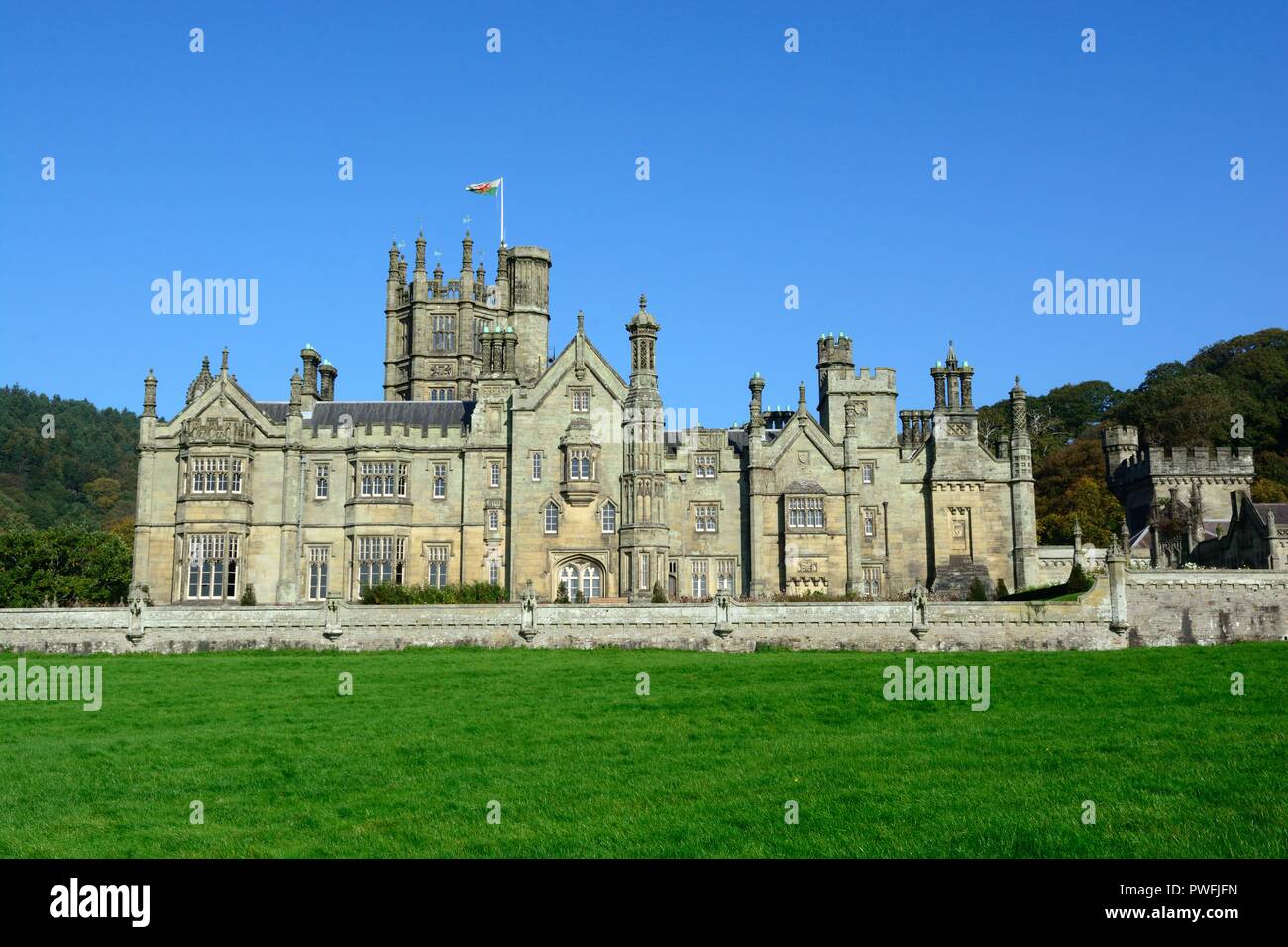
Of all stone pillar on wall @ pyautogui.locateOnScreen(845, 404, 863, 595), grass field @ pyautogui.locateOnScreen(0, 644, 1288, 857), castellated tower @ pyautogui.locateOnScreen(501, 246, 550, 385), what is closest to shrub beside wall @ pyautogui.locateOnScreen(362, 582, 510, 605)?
grass field @ pyautogui.locateOnScreen(0, 644, 1288, 857)

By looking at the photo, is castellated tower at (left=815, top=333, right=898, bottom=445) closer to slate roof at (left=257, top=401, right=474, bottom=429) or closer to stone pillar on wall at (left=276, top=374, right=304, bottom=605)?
slate roof at (left=257, top=401, right=474, bottom=429)

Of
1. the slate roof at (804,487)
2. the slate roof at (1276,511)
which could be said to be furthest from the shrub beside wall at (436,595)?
the slate roof at (1276,511)

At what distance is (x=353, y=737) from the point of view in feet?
59.6

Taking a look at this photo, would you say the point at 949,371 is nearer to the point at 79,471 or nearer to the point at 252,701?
the point at 252,701

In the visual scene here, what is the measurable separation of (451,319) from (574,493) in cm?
2118

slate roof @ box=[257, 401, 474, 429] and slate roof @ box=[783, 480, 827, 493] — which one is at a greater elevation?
slate roof @ box=[257, 401, 474, 429]

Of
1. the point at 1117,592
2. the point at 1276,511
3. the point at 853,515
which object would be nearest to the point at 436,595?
the point at 853,515

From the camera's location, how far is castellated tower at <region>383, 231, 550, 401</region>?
59531 millimetres

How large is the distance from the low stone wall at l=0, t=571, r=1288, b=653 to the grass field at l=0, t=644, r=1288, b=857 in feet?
25.8

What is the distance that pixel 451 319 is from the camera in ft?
211

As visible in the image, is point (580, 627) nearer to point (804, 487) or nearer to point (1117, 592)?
point (1117, 592)

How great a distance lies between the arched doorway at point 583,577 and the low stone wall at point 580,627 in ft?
38.5

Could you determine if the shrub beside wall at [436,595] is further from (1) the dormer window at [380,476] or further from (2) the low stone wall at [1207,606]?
(2) the low stone wall at [1207,606]
